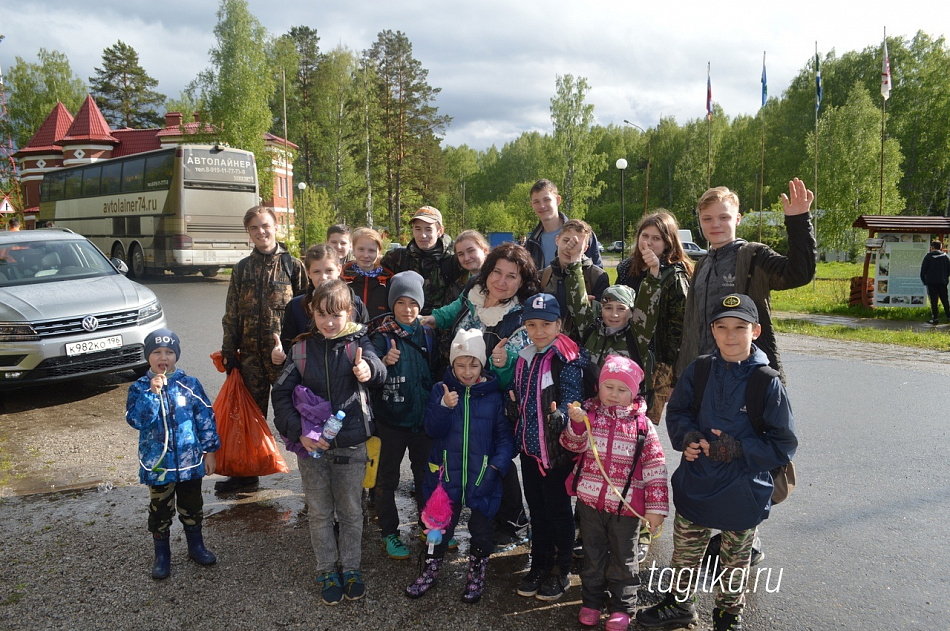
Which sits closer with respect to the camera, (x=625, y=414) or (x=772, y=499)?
(x=625, y=414)

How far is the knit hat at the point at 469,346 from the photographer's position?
3.28m

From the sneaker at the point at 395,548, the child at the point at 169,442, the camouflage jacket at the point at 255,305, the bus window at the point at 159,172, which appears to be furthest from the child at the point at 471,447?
the bus window at the point at 159,172

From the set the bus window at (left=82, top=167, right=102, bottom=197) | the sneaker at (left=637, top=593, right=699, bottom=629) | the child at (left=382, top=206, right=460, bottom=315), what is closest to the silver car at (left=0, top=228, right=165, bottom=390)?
the child at (left=382, top=206, right=460, bottom=315)

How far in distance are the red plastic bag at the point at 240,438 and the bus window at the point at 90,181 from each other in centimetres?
2388

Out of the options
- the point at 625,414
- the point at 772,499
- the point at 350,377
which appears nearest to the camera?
the point at 625,414

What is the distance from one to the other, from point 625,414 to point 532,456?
0.57 metres

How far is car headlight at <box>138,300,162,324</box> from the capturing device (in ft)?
24.4

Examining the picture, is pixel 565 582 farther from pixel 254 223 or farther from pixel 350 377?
pixel 254 223

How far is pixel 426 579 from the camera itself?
324 centimetres

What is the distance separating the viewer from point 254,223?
4484 mm


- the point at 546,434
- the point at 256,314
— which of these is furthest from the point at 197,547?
the point at 546,434

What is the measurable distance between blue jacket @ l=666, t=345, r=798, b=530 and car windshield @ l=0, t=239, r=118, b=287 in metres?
8.10

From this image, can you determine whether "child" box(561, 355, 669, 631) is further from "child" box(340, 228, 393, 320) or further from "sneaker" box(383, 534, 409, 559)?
"child" box(340, 228, 393, 320)

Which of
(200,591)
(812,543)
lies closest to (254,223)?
(200,591)
